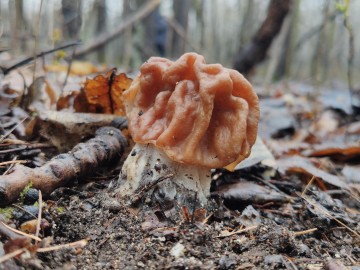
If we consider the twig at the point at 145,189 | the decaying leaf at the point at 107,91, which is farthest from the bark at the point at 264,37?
the twig at the point at 145,189

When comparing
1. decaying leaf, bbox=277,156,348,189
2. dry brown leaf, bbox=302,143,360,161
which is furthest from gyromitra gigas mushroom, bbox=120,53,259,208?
dry brown leaf, bbox=302,143,360,161

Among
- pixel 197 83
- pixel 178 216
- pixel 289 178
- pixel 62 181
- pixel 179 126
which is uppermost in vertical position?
pixel 197 83

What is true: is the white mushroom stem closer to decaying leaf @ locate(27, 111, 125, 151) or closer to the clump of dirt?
the clump of dirt

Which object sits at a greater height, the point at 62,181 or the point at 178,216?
the point at 62,181

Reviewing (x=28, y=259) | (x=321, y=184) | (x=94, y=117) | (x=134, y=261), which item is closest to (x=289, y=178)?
(x=321, y=184)

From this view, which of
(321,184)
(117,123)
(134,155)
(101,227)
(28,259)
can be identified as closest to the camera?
(28,259)

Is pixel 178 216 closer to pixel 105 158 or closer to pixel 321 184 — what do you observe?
pixel 105 158

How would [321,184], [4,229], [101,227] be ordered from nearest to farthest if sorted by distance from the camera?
[4,229] → [101,227] → [321,184]
